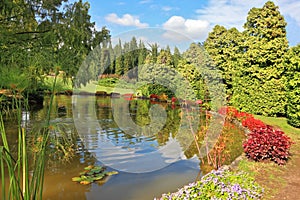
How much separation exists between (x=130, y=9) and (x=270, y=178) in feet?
15.7

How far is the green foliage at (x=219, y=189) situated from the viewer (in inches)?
121

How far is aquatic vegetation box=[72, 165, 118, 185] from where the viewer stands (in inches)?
168

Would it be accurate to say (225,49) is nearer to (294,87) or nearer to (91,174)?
(294,87)

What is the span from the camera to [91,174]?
14.8 feet

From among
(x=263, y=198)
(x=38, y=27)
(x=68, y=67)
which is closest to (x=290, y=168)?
(x=263, y=198)

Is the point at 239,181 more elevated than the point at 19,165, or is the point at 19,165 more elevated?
the point at 19,165

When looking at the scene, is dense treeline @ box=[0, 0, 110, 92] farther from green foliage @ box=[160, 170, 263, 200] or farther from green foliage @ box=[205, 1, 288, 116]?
green foliage @ box=[205, 1, 288, 116]

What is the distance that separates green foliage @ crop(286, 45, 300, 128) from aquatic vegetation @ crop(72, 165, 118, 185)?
665 centimetres

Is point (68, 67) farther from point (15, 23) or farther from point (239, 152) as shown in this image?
point (239, 152)

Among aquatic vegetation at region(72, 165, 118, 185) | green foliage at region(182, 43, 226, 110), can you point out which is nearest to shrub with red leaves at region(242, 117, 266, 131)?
green foliage at region(182, 43, 226, 110)

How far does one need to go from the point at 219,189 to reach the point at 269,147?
7.44ft

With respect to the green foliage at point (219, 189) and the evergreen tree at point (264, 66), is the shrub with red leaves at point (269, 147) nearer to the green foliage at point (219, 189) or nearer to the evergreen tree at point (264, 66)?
the green foliage at point (219, 189)

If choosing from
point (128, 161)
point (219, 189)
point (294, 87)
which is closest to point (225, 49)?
point (294, 87)

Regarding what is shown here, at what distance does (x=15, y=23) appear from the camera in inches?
154
